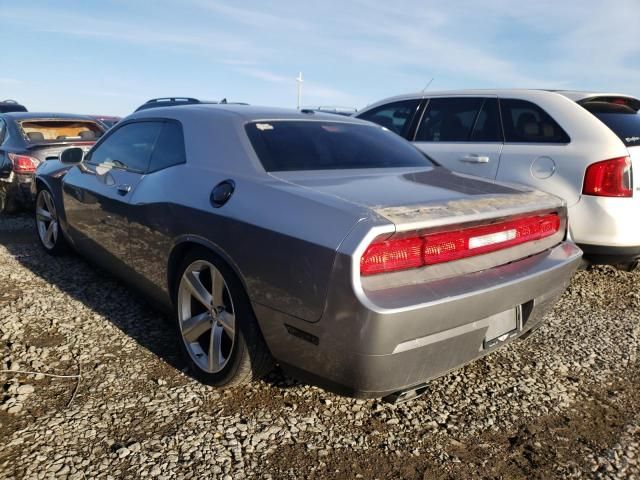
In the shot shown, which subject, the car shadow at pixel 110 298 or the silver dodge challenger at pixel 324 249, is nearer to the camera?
the silver dodge challenger at pixel 324 249

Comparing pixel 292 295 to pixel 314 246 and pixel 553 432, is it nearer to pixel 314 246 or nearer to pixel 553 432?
pixel 314 246

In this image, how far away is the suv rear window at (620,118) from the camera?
3.87m

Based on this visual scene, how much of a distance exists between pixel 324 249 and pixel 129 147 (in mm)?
2194

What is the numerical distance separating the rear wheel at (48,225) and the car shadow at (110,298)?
0.11 metres

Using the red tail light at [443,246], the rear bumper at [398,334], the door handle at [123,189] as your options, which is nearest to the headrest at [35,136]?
the door handle at [123,189]

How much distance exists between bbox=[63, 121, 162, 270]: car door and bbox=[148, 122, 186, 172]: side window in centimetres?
9

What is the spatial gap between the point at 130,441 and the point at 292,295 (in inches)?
37.1

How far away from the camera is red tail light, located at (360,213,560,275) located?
1896 millimetres

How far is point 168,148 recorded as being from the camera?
3021 mm

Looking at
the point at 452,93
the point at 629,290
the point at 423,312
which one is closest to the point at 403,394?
the point at 423,312

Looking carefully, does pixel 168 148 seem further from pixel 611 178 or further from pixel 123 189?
pixel 611 178

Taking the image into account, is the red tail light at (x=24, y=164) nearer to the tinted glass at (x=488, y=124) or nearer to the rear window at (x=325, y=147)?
the rear window at (x=325, y=147)

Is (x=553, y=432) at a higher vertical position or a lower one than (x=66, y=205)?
lower

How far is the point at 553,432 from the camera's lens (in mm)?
2355
